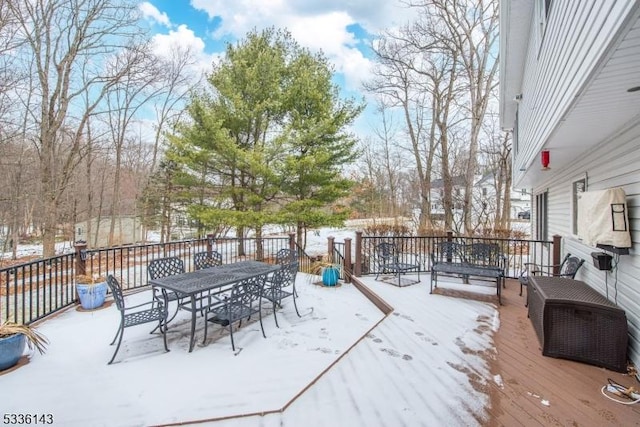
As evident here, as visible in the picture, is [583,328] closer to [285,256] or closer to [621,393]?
[621,393]

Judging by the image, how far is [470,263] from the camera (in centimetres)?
619

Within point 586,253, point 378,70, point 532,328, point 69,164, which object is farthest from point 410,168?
point 69,164

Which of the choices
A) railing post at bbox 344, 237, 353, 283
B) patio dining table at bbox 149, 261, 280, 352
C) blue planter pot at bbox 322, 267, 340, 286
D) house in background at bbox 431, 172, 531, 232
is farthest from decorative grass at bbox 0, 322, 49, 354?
house in background at bbox 431, 172, 531, 232

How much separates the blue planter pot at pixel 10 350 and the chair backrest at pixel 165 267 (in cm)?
164

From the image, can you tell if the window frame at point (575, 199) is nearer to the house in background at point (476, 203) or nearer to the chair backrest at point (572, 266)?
the chair backrest at point (572, 266)

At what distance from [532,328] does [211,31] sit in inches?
508

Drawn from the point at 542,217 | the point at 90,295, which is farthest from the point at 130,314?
the point at 542,217

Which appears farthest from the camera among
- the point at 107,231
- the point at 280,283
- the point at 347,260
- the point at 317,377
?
the point at 107,231

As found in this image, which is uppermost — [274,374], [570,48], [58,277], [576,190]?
[570,48]

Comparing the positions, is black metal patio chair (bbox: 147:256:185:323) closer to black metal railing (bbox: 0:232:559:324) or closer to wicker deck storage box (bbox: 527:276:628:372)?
black metal railing (bbox: 0:232:559:324)

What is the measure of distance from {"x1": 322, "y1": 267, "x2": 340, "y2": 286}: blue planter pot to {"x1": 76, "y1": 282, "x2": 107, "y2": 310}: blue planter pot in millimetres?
3824

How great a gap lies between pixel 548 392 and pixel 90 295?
19.1ft

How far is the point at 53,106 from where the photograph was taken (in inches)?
384

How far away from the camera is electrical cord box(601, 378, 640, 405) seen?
2.38m
